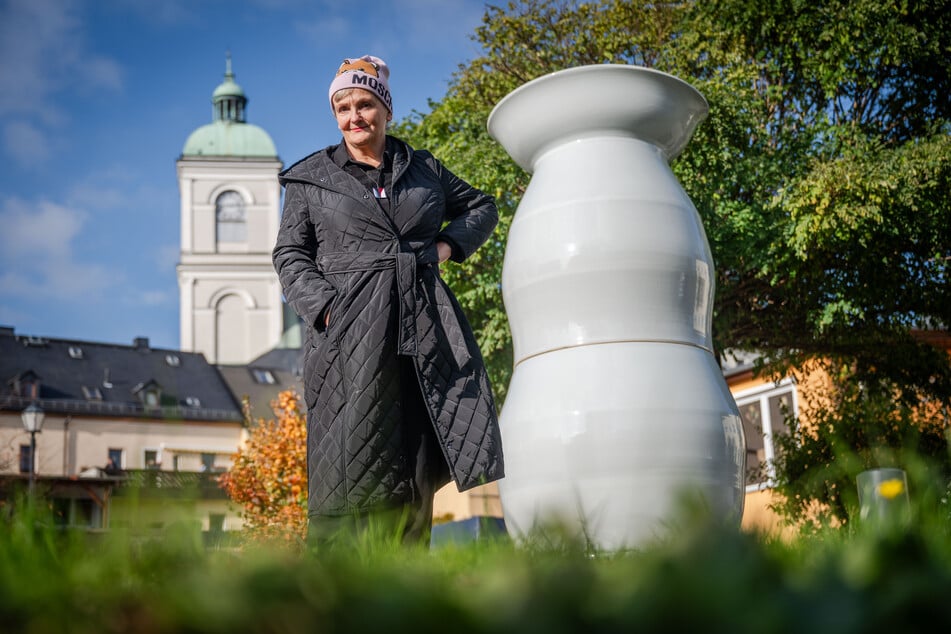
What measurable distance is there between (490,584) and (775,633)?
0.25 m

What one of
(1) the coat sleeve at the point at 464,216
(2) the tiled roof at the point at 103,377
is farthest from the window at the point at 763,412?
(2) the tiled roof at the point at 103,377

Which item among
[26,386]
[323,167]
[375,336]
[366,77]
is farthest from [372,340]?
[26,386]

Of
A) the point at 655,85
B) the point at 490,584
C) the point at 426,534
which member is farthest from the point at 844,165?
the point at 490,584

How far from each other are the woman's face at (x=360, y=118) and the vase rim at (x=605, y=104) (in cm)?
133

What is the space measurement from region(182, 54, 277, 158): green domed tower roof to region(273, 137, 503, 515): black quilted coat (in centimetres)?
7363

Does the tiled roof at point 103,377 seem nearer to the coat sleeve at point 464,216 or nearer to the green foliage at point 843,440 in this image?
the green foliage at point 843,440

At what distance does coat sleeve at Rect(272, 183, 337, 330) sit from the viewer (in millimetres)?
3611

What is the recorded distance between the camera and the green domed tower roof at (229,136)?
247ft

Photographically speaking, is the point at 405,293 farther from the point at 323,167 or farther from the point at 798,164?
the point at 798,164

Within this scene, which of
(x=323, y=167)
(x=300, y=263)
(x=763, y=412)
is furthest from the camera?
(x=763, y=412)

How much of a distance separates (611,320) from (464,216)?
0.87 meters

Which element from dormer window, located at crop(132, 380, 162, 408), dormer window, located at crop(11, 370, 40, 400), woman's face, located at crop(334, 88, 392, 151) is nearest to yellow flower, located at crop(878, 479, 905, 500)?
woman's face, located at crop(334, 88, 392, 151)

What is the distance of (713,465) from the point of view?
4.39m

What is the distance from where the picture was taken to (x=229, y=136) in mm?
76250
